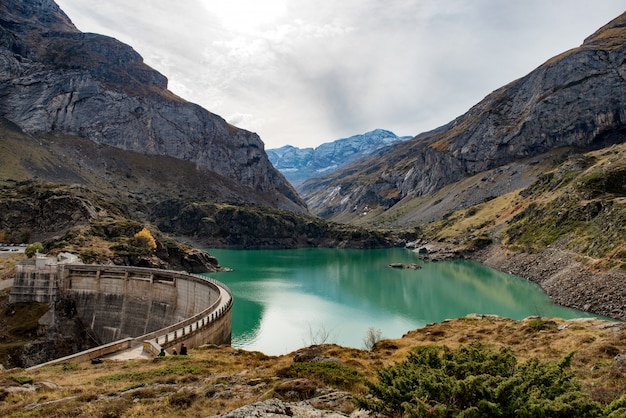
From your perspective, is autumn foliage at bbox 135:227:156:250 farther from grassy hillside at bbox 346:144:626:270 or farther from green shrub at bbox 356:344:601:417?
grassy hillside at bbox 346:144:626:270

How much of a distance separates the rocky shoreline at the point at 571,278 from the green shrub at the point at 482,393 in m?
52.8

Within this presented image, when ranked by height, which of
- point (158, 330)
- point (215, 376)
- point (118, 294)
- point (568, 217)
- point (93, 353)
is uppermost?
point (568, 217)

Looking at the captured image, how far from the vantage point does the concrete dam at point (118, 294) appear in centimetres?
4481

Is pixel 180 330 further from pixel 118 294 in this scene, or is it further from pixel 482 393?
pixel 482 393

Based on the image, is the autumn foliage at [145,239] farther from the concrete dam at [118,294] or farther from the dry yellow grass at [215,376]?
the dry yellow grass at [215,376]

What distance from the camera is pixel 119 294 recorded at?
47.5m

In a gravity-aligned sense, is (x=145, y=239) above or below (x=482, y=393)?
above

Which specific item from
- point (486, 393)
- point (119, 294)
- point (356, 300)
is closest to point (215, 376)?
point (486, 393)

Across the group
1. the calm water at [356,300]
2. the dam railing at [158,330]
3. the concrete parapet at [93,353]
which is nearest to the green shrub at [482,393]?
the dam railing at [158,330]

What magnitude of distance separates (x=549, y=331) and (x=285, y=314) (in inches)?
1679

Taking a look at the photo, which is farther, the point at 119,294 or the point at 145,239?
the point at 145,239

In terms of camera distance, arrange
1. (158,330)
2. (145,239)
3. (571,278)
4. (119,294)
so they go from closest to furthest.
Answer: (158,330) → (119,294) → (571,278) → (145,239)

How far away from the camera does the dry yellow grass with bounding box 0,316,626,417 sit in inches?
576

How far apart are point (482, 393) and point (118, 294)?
46.8 m
